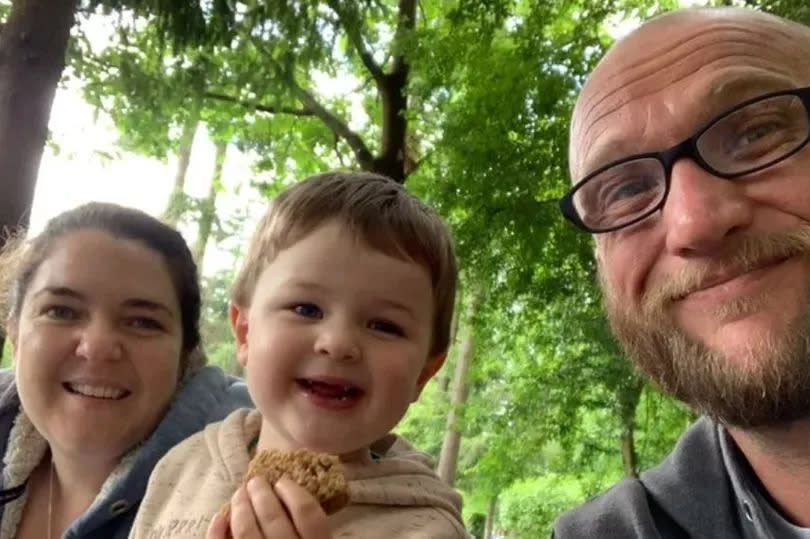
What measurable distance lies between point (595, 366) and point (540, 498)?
206 inches

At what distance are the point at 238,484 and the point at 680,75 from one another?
1.31 m

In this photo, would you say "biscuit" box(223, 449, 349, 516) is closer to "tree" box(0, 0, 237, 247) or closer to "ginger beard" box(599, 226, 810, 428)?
"ginger beard" box(599, 226, 810, 428)

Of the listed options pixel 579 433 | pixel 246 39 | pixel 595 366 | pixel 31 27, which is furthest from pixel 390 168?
pixel 31 27

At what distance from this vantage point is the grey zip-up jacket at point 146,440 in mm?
2025

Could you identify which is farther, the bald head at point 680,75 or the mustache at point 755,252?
the bald head at point 680,75

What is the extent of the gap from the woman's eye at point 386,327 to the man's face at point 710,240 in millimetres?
538

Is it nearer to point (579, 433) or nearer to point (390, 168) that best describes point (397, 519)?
point (390, 168)

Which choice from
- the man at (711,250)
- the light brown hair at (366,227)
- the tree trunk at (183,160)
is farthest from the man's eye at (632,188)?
the tree trunk at (183,160)

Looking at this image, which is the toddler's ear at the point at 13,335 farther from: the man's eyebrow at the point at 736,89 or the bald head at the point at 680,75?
the man's eyebrow at the point at 736,89

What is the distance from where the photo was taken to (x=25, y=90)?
3236 millimetres

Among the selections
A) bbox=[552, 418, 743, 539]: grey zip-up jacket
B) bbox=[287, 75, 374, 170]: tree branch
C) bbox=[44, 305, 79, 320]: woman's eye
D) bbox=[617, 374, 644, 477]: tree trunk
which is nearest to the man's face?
bbox=[552, 418, 743, 539]: grey zip-up jacket

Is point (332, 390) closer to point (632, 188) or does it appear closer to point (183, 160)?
point (632, 188)

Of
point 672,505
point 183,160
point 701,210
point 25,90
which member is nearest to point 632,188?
point 701,210

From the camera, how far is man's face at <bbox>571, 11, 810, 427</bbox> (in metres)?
1.54
